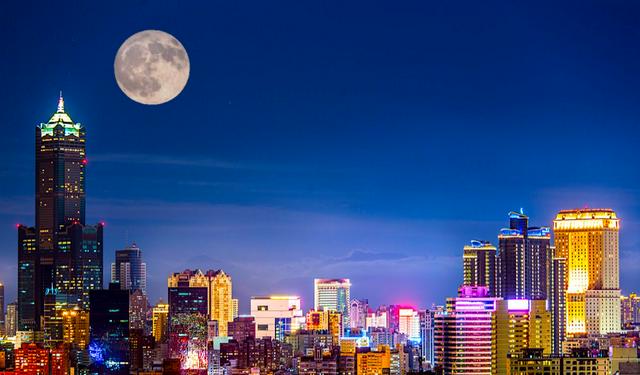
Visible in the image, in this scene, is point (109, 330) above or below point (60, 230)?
below

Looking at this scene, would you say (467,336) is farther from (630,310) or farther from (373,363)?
(630,310)

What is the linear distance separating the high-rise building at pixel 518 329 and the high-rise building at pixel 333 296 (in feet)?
28.1

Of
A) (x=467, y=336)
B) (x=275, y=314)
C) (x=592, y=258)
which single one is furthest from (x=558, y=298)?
(x=467, y=336)

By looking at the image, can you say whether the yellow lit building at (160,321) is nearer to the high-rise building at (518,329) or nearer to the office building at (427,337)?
the office building at (427,337)

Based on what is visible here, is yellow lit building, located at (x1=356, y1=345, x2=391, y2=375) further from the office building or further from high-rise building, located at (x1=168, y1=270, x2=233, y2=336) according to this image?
high-rise building, located at (x1=168, y1=270, x2=233, y2=336)

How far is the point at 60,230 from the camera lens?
3509 cm

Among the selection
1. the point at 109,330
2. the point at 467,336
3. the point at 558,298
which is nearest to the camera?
the point at 467,336

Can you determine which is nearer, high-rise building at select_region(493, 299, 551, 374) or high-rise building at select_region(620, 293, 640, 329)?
high-rise building at select_region(493, 299, 551, 374)

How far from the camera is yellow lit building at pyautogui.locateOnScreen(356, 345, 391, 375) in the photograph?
77.8ft

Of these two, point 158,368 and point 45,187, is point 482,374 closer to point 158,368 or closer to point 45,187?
point 158,368

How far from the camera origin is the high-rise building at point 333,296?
111ft

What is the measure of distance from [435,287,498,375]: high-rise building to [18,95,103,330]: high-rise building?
14.0 m

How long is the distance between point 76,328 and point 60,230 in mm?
6608

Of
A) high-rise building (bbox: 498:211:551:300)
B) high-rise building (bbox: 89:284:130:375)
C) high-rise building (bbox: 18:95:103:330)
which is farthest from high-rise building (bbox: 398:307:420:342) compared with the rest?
high-rise building (bbox: 18:95:103:330)
